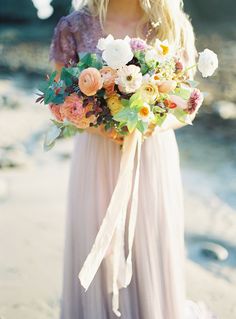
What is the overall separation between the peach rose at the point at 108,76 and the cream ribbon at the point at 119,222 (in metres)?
0.24

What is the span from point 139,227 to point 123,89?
2.45 ft

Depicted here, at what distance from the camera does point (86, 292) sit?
2715 millimetres

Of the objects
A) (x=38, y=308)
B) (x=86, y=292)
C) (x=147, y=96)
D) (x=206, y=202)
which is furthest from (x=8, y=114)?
(x=147, y=96)

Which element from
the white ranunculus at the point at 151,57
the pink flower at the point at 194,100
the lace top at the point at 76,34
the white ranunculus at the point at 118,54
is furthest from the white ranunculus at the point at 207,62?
the lace top at the point at 76,34

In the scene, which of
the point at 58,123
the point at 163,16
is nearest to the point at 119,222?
the point at 58,123

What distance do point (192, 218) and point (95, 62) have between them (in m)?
2.58

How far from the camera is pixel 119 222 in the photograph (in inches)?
97.0

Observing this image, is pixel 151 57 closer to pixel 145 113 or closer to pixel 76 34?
pixel 145 113

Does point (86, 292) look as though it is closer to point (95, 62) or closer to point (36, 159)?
point (95, 62)

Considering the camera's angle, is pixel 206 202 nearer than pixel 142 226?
No

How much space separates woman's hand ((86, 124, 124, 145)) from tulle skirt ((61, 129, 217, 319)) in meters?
0.11

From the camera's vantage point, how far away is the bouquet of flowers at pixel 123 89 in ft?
6.84

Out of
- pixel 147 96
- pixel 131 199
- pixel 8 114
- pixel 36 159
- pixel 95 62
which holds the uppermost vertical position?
pixel 8 114

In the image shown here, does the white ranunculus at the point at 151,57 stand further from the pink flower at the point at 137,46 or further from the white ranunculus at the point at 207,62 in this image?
the white ranunculus at the point at 207,62
